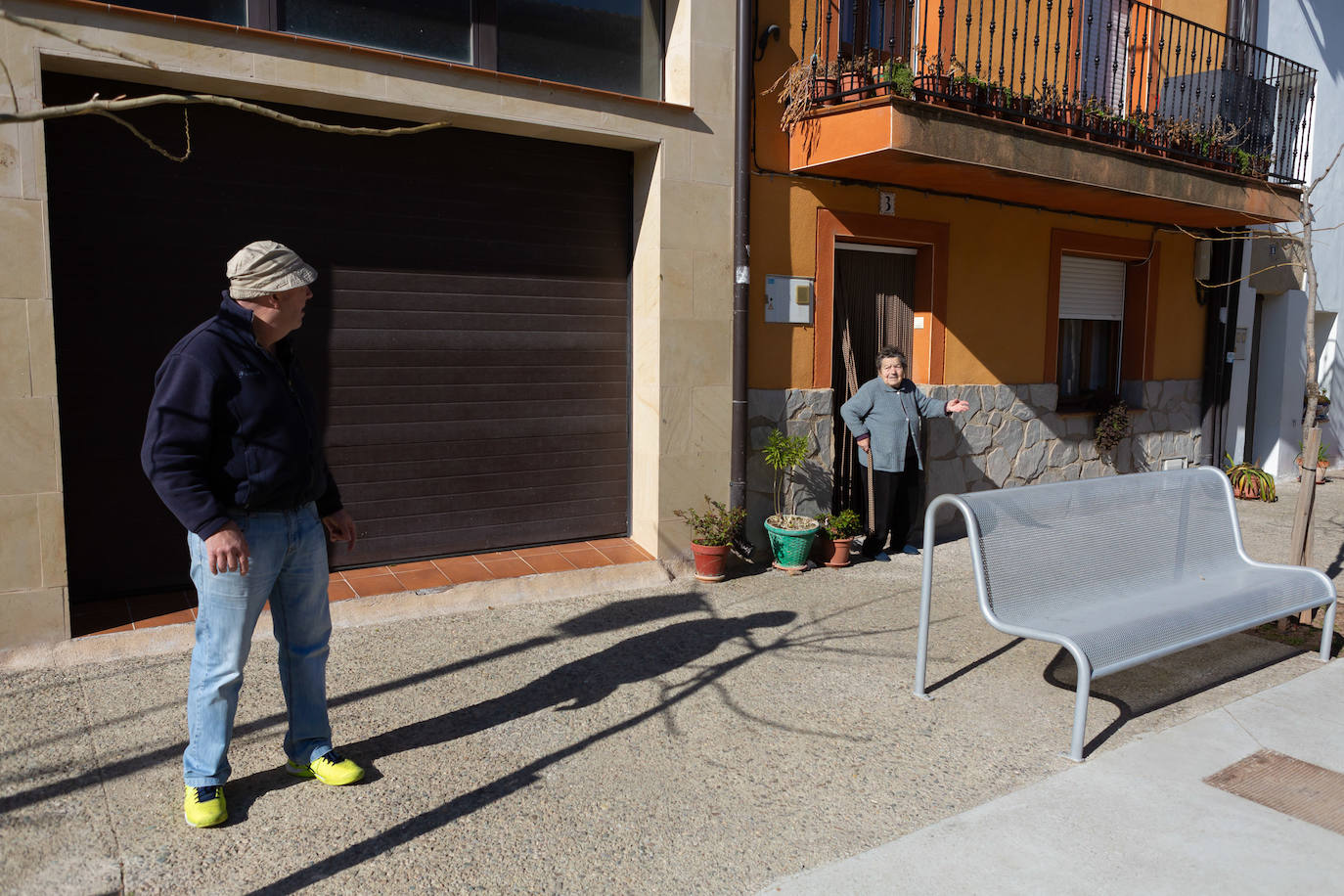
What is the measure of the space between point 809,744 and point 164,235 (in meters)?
4.08

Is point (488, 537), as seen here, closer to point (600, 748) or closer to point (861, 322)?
point (600, 748)

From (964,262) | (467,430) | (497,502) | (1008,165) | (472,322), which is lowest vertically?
(497,502)

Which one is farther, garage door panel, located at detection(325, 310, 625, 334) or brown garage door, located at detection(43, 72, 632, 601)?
garage door panel, located at detection(325, 310, 625, 334)

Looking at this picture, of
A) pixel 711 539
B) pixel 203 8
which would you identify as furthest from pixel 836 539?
pixel 203 8

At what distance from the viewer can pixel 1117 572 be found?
4.69 m

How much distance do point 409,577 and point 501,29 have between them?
331 cm

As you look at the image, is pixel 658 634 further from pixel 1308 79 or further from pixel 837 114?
pixel 1308 79

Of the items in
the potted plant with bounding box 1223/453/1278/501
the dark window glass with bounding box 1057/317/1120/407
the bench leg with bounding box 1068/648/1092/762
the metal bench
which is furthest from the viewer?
the potted plant with bounding box 1223/453/1278/501

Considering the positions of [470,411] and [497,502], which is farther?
[497,502]

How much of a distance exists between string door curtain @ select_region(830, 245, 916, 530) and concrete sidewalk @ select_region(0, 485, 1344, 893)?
7.53 ft

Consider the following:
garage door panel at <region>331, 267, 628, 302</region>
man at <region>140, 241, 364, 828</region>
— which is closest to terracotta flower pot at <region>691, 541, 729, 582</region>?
garage door panel at <region>331, 267, 628, 302</region>

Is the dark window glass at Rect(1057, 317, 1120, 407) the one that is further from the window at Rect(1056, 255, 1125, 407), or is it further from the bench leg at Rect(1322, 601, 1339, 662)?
the bench leg at Rect(1322, 601, 1339, 662)

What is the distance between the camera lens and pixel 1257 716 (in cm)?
416

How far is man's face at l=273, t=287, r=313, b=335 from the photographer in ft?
10.2
